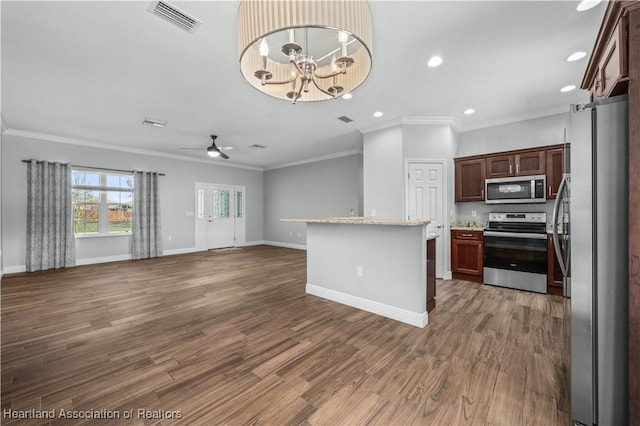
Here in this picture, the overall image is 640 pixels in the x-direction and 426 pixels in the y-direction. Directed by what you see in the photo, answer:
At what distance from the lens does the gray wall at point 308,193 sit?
7.15m

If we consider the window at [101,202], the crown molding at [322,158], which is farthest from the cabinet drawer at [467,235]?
the window at [101,202]


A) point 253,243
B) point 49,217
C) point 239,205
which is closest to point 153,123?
point 49,217

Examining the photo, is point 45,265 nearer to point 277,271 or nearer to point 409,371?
point 277,271

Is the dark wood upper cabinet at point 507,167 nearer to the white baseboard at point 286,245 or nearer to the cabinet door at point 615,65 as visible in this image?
the cabinet door at point 615,65

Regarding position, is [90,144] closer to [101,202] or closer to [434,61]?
[101,202]

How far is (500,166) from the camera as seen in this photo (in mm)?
4352

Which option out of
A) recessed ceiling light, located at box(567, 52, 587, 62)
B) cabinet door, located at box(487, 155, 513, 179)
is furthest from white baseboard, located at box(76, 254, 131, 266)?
Result: recessed ceiling light, located at box(567, 52, 587, 62)

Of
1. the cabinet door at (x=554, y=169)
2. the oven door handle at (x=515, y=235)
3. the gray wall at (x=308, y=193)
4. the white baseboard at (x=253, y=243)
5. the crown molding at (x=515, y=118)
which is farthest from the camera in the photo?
the white baseboard at (x=253, y=243)

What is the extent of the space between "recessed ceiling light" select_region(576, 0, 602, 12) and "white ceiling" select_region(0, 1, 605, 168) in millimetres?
53

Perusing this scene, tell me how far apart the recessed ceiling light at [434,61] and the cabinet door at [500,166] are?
2323mm

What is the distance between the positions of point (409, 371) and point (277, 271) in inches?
141

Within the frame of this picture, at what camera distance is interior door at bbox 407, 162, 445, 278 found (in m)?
4.65

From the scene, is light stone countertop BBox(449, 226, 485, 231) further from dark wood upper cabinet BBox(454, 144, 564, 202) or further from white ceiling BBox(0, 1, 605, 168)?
white ceiling BBox(0, 1, 605, 168)

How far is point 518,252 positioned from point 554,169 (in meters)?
1.36
